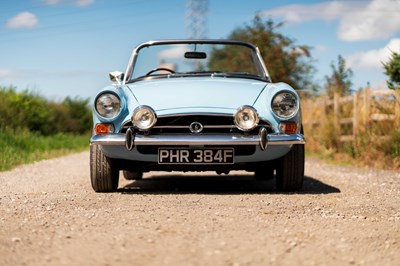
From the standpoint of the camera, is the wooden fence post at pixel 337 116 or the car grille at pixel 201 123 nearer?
the car grille at pixel 201 123

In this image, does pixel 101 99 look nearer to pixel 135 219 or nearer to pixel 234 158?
pixel 234 158

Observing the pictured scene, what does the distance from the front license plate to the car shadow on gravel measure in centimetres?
55

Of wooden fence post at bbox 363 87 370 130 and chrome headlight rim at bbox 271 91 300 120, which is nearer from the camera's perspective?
chrome headlight rim at bbox 271 91 300 120

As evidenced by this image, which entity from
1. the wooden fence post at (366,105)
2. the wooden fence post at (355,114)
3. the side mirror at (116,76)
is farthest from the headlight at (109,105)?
the wooden fence post at (355,114)

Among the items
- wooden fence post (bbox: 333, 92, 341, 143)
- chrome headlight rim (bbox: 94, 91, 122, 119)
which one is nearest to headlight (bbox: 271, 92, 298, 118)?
chrome headlight rim (bbox: 94, 91, 122, 119)

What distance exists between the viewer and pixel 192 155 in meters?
6.00

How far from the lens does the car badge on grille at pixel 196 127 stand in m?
5.94

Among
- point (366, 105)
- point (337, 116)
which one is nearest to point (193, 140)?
point (366, 105)

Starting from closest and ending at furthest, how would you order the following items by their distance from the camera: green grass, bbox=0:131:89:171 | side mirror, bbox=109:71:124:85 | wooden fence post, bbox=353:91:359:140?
1. side mirror, bbox=109:71:124:85
2. green grass, bbox=0:131:89:171
3. wooden fence post, bbox=353:91:359:140

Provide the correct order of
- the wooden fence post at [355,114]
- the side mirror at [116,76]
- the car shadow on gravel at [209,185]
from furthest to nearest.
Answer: the wooden fence post at [355,114] → the side mirror at [116,76] → the car shadow on gravel at [209,185]

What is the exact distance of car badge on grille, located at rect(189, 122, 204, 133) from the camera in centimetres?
594

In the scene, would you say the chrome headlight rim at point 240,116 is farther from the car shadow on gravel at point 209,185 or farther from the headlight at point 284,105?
the car shadow on gravel at point 209,185

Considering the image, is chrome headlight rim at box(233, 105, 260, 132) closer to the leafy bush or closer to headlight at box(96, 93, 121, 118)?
headlight at box(96, 93, 121, 118)

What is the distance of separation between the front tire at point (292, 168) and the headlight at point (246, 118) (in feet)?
1.83
